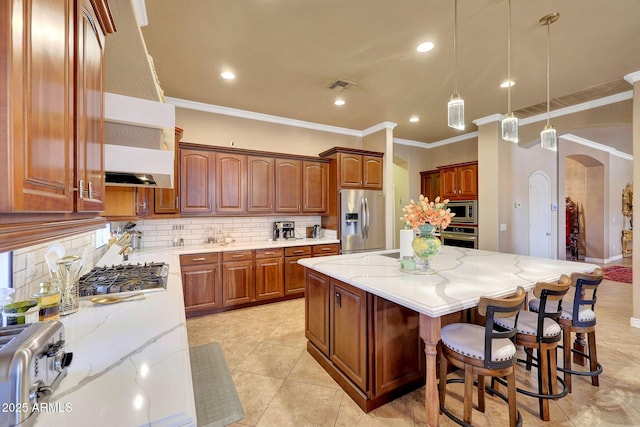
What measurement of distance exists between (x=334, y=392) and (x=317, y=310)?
639 millimetres

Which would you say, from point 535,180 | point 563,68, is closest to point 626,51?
point 563,68

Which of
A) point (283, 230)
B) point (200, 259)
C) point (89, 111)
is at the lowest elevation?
point (200, 259)

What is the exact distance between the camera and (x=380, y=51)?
9.09ft

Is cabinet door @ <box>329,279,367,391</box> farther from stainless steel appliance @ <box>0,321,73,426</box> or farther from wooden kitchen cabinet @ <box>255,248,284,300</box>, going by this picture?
wooden kitchen cabinet @ <box>255,248,284,300</box>

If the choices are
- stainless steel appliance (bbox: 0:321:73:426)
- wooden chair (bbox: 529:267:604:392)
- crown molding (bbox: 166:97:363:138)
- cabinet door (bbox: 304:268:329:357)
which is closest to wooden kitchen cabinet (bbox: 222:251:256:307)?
cabinet door (bbox: 304:268:329:357)

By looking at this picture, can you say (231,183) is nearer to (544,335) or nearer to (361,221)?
(361,221)

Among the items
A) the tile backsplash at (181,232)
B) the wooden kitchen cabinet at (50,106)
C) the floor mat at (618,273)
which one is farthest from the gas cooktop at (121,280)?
the floor mat at (618,273)

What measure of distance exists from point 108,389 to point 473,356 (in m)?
1.69

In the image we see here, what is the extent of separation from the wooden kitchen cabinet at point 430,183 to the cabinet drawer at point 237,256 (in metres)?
4.22

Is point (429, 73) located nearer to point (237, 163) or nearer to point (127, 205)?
point (237, 163)

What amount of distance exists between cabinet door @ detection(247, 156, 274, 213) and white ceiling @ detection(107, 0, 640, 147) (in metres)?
0.83

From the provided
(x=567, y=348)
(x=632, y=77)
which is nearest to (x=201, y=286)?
(x=567, y=348)

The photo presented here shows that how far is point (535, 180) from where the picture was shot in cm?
538

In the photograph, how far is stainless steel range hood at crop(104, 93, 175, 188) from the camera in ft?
5.01
